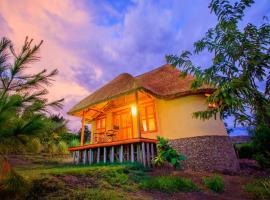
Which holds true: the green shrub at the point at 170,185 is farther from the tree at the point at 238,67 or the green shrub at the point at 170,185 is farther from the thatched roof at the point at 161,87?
the thatched roof at the point at 161,87

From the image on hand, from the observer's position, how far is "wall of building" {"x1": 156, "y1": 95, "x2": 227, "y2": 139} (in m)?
8.70

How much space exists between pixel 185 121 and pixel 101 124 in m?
7.14

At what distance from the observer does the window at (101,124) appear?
13.8 meters

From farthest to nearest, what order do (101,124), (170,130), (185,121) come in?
(101,124), (170,130), (185,121)

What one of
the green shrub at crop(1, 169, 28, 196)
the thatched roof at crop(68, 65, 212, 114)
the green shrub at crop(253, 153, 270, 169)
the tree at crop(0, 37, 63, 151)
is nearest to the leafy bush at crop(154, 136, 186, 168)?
the thatched roof at crop(68, 65, 212, 114)

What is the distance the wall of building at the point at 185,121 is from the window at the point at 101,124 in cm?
524

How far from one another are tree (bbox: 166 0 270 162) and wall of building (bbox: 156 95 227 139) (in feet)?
11.3

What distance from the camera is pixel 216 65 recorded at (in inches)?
204

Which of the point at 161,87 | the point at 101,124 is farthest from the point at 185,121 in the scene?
the point at 101,124

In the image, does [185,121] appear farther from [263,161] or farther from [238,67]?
[238,67]

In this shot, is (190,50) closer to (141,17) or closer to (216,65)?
(216,65)

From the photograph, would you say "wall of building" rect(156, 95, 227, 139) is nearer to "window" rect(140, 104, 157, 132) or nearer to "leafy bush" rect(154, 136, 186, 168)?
"window" rect(140, 104, 157, 132)

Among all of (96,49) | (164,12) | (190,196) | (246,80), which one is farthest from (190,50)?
(96,49)

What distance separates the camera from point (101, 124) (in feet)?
46.0
